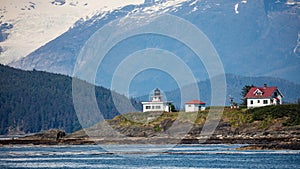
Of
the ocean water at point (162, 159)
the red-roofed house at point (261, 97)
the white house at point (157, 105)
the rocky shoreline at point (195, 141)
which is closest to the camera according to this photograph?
the ocean water at point (162, 159)

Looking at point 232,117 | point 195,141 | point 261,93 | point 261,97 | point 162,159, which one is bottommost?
point 162,159

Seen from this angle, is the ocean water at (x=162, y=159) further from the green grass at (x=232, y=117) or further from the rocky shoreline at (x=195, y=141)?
the green grass at (x=232, y=117)

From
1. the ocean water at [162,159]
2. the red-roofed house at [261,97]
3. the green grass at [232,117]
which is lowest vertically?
the ocean water at [162,159]

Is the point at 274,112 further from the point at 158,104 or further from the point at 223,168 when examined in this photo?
the point at 223,168

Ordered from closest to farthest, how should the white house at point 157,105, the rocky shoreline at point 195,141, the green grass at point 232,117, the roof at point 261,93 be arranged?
the rocky shoreline at point 195,141, the green grass at point 232,117, the roof at point 261,93, the white house at point 157,105

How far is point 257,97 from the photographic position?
436ft

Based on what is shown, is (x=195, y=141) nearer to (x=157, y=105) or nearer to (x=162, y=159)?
(x=157, y=105)

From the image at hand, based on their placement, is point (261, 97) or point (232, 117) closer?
point (232, 117)

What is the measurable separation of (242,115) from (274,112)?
7.05m

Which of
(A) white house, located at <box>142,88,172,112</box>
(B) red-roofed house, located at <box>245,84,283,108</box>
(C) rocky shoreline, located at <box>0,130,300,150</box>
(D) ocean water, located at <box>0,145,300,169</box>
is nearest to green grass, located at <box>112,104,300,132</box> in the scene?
(C) rocky shoreline, located at <box>0,130,300,150</box>

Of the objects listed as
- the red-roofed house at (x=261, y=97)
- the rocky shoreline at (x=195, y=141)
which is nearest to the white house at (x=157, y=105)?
the rocky shoreline at (x=195, y=141)

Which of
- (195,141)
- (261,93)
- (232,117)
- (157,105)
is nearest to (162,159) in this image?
(195,141)

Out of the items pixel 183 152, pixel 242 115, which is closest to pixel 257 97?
pixel 242 115

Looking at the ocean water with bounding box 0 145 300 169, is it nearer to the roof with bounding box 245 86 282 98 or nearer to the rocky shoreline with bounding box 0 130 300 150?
the rocky shoreline with bounding box 0 130 300 150
